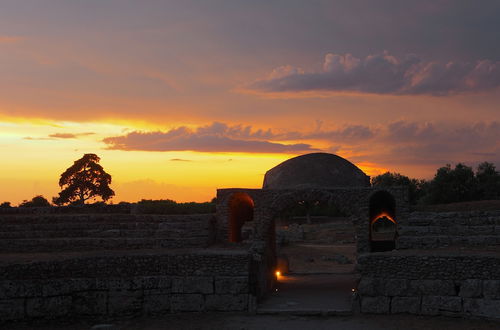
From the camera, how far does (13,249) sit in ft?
76.4

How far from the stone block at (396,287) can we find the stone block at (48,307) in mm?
9952

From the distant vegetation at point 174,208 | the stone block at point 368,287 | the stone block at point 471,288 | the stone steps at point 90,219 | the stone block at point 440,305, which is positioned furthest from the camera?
the distant vegetation at point 174,208

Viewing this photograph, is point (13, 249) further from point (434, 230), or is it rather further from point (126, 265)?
point (434, 230)

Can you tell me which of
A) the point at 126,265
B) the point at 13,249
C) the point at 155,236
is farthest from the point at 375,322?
the point at 13,249

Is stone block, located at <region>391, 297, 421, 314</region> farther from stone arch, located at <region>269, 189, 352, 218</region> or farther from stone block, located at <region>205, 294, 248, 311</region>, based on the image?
stone arch, located at <region>269, 189, 352, 218</region>

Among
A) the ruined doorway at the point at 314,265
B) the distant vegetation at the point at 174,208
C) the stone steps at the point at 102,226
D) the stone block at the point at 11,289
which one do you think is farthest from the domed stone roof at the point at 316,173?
the stone block at the point at 11,289

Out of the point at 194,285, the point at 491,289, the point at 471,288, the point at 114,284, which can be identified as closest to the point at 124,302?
the point at 114,284

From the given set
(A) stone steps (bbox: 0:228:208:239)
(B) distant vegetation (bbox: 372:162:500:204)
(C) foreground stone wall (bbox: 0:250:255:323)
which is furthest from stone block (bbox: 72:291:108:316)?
(B) distant vegetation (bbox: 372:162:500:204)

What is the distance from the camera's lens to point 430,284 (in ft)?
55.5

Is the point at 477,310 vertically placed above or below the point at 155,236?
below

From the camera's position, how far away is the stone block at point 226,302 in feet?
57.0

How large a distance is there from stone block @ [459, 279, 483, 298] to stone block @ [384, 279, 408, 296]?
5.40ft

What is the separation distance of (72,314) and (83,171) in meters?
33.3

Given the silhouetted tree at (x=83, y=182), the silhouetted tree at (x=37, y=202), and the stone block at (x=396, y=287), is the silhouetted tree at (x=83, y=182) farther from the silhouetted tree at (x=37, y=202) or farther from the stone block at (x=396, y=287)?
the stone block at (x=396, y=287)
